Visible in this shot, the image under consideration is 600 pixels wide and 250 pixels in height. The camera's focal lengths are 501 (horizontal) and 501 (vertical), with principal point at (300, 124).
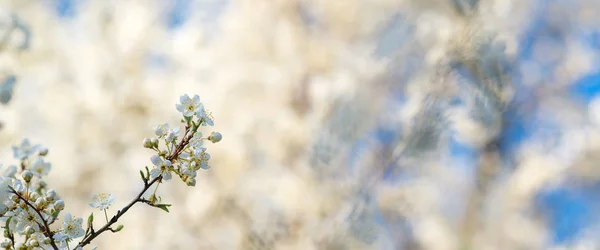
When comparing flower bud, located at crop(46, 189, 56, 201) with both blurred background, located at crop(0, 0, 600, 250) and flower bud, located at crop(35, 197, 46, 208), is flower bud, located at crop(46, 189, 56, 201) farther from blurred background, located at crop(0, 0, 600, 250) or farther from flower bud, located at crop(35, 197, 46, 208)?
blurred background, located at crop(0, 0, 600, 250)

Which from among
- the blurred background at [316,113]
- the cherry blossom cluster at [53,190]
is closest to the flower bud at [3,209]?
the cherry blossom cluster at [53,190]

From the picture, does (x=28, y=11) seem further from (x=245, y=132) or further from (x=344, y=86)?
(x=344, y=86)

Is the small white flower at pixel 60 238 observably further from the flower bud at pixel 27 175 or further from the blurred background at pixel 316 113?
the blurred background at pixel 316 113

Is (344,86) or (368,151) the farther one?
(344,86)

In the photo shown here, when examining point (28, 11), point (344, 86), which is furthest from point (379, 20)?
point (28, 11)

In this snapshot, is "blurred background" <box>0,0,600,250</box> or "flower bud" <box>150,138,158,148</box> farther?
"blurred background" <box>0,0,600,250</box>

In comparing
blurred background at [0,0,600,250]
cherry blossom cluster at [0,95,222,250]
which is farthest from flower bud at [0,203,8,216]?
blurred background at [0,0,600,250]

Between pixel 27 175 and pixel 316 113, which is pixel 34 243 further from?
pixel 316 113
